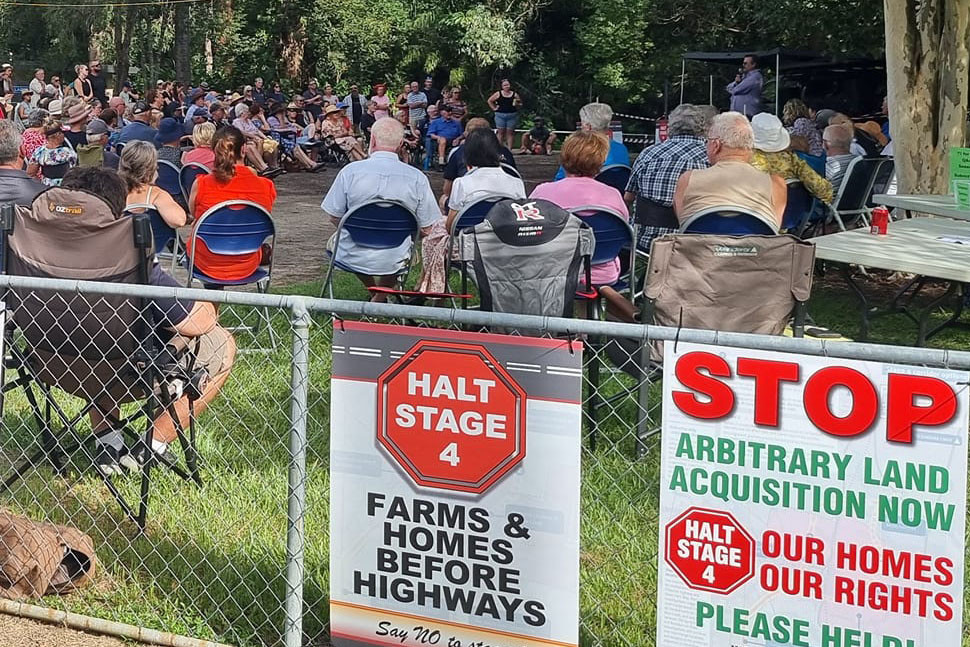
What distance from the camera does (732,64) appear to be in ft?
97.9

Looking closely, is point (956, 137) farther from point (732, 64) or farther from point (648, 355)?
point (732, 64)

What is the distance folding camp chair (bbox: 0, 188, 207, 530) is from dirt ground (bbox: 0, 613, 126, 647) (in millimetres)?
657

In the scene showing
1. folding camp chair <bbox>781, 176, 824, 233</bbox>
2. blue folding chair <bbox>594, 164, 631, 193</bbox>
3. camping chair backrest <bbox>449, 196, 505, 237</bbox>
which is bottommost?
folding camp chair <bbox>781, 176, 824, 233</bbox>

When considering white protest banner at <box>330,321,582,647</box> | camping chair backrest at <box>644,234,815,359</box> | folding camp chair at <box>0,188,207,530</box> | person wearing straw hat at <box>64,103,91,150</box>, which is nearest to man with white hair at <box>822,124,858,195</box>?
camping chair backrest at <box>644,234,815,359</box>

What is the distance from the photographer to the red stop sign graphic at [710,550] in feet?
9.87

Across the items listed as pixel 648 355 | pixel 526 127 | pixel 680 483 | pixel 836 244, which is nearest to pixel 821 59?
pixel 526 127

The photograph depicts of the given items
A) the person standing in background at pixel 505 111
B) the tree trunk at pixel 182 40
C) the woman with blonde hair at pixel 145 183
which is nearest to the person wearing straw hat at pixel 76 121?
the person standing in background at pixel 505 111

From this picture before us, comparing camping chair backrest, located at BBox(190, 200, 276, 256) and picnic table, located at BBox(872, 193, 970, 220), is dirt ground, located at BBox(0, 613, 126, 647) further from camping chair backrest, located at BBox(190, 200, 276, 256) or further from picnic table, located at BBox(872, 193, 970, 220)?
picnic table, located at BBox(872, 193, 970, 220)

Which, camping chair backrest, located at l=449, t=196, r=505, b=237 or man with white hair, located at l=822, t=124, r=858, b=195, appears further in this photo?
man with white hair, located at l=822, t=124, r=858, b=195

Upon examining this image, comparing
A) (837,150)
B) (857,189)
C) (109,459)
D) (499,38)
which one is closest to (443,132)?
(837,150)

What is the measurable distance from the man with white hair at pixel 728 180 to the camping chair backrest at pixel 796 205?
92.1 inches

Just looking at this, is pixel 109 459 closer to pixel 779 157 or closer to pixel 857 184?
pixel 779 157

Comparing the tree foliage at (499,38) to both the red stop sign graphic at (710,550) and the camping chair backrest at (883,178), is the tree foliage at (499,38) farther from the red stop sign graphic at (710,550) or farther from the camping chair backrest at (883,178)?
the red stop sign graphic at (710,550)

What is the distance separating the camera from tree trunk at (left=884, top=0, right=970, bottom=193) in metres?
10.4
